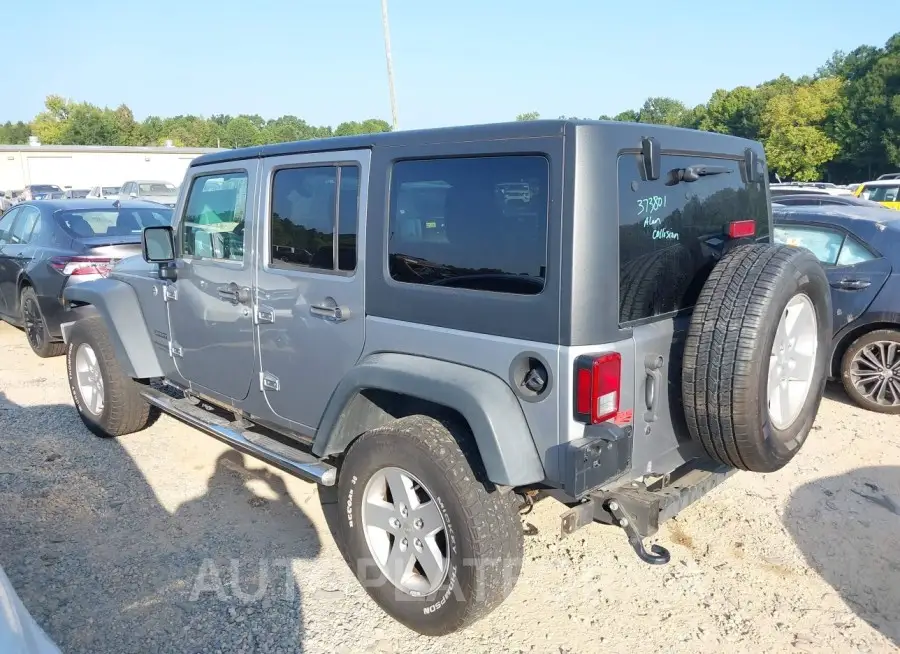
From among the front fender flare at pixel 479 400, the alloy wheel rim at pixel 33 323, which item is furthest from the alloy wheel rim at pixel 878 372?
the alloy wheel rim at pixel 33 323

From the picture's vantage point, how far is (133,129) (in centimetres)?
7181

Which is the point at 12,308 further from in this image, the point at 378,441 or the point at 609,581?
the point at 609,581

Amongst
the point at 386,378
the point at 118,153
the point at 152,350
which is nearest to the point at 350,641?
the point at 386,378

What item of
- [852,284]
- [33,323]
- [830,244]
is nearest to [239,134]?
[33,323]

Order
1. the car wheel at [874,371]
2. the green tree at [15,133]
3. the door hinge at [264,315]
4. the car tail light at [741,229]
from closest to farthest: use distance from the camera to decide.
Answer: the car tail light at [741,229], the door hinge at [264,315], the car wheel at [874,371], the green tree at [15,133]

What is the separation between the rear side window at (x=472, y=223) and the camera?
248cm

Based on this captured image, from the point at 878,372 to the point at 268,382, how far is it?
4700 mm

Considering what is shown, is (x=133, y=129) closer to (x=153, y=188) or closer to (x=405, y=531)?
(x=153, y=188)

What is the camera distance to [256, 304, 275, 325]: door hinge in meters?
3.48

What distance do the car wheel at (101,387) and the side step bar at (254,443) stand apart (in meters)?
0.28

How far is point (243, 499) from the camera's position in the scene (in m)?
4.15

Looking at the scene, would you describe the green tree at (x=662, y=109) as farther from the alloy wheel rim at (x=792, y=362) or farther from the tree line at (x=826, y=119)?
the alloy wheel rim at (x=792, y=362)

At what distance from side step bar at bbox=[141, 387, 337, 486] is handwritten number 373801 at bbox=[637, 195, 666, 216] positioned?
1.76m

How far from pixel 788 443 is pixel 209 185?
3.33 metres
